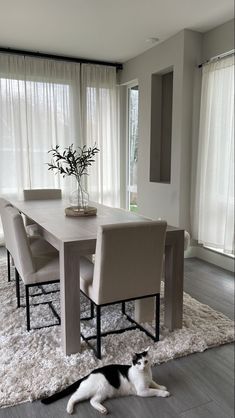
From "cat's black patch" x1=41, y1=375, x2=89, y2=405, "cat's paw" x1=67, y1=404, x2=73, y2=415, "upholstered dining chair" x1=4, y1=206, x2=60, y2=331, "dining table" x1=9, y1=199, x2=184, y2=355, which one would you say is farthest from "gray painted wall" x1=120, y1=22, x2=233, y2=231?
"cat's paw" x1=67, y1=404, x2=73, y2=415

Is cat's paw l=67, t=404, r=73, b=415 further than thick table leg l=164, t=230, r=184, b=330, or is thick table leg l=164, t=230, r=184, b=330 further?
thick table leg l=164, t=230, r=184, b=330

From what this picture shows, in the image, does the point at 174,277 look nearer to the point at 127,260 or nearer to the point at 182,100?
the point at 127,260

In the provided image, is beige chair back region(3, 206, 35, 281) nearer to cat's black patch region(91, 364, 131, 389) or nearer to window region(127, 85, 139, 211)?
cat's black patch region(91, 364, 131, 389)

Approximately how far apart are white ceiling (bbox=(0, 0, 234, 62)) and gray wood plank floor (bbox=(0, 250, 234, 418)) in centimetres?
276

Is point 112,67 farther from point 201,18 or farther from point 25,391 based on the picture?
point 25,391

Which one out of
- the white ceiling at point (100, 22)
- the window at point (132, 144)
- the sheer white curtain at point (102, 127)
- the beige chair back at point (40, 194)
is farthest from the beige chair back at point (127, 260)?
the sheer white curtain at point (102, 127)

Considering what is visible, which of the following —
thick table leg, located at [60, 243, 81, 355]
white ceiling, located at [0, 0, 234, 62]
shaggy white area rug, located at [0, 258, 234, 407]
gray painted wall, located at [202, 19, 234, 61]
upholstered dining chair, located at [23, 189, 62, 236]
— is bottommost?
shaggy white area rug, located at [0, 258, 234, 407]

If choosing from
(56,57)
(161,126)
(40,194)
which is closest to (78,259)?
(40,194)

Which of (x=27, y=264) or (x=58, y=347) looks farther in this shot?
(x=27, y=264)

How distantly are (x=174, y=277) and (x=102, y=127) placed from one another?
3092mm

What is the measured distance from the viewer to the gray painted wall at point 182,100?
3520 mm

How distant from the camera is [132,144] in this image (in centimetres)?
493

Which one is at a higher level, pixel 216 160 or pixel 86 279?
pixel 216 160

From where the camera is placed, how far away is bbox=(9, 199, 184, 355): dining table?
1877mm
